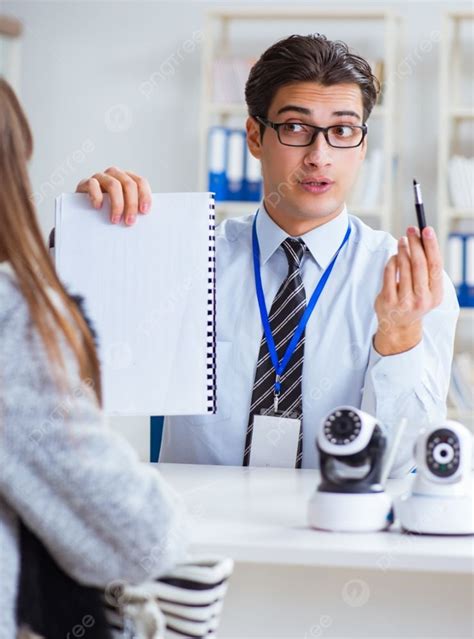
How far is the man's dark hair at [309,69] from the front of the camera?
203 cm

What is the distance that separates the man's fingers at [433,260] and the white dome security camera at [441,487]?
1.41ft

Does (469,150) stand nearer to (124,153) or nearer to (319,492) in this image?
(124,153)

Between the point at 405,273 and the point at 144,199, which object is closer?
the point at 405,273

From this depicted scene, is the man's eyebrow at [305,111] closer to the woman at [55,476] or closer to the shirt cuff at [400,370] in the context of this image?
the shirt cuff at [400,370]

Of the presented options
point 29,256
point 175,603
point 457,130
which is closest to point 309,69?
point 29,256

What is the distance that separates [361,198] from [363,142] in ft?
7.63

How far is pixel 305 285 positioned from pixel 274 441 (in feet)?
1.10

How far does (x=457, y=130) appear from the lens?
447cm

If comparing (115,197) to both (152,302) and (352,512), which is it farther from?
(352,512)

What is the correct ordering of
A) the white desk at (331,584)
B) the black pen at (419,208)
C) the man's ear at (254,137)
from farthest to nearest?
the man's ear at (254,137) < the black pen at (419,208) < the white desk at (331,584)

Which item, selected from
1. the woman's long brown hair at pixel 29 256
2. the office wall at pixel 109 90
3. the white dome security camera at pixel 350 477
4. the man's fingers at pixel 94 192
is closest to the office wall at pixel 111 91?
the office wall at pixel 109 90

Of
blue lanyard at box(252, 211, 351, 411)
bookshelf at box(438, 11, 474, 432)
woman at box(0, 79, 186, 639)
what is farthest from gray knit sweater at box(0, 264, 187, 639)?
bookshelf at box(438, 11, 474, 432)

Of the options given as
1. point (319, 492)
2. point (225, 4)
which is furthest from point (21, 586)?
point (225, 4)

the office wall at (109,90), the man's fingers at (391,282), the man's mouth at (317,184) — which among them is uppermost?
the office wall at (109,90)
